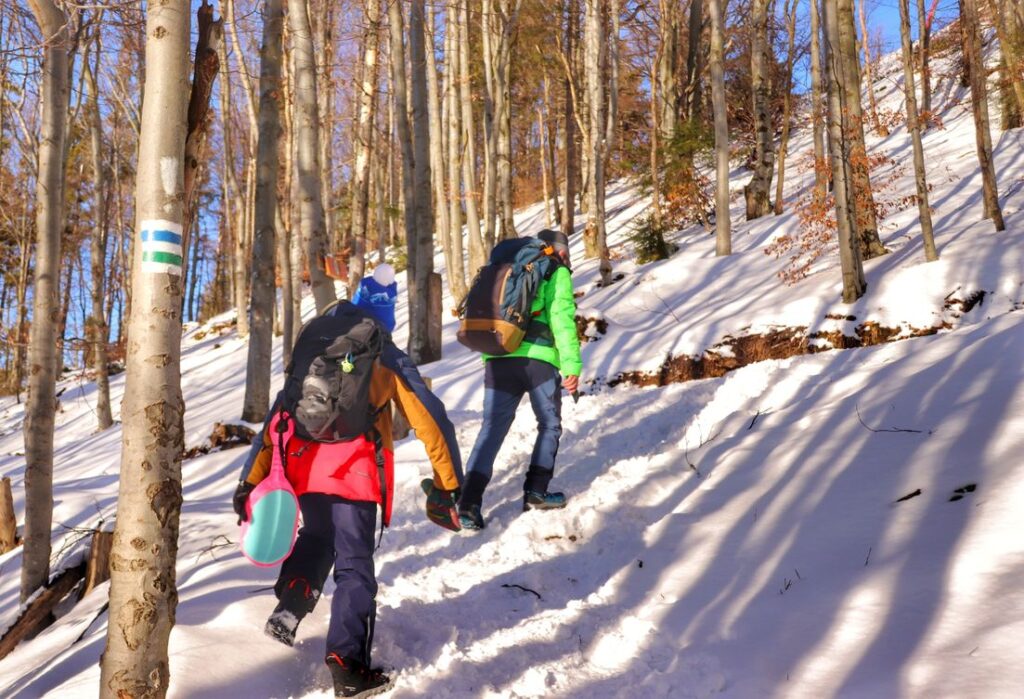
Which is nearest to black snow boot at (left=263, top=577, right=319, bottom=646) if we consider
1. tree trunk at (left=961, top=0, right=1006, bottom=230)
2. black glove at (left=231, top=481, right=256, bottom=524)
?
black glove at (left=231, top=481, right=256, bottom=524)

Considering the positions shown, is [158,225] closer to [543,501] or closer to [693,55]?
[543,501]

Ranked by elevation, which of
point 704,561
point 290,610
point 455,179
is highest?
point 455,179

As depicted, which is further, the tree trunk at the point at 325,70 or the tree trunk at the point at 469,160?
the tree trunk at the point at 325,70

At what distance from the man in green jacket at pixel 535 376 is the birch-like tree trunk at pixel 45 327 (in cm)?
332

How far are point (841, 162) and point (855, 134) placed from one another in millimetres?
938

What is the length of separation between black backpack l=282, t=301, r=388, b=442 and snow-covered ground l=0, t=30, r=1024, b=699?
1.09m

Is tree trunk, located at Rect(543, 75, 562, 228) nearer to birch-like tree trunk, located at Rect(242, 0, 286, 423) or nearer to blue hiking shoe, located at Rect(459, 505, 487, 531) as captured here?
birch-like tree trunk, located at Rect(242, 0, 286, 423)

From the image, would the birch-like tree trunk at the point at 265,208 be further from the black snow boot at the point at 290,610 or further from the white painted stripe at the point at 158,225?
the black snow boot at the point at 290,610

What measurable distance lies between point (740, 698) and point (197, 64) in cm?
331

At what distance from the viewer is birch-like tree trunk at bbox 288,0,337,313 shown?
8.13 m

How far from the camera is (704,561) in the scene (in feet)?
13.3

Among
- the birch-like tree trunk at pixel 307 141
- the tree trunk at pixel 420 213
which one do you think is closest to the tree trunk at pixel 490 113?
the tree trunk at pixel 420 213

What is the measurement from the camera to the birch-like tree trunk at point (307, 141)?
26.7 feet

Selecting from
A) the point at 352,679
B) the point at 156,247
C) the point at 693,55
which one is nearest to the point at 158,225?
the point at 156,247
